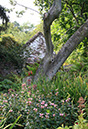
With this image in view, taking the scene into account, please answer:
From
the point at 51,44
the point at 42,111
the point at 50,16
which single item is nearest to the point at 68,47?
the point at 51,44

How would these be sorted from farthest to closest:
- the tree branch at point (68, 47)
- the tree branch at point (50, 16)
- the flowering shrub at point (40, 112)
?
the tree branch at point (68, 47)
the tree branch at point (50, 16)
the flowering shrub at point (40, 112)

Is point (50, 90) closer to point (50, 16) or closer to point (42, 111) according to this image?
point (42, 111)

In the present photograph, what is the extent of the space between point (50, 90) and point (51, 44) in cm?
235

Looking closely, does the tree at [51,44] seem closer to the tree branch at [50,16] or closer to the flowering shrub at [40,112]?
the tree branch at [50,16]

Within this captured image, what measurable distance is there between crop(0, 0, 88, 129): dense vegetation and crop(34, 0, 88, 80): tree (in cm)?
42

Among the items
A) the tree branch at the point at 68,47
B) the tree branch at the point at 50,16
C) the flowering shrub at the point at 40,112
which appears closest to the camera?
the flowering shrub at the point at 40,112

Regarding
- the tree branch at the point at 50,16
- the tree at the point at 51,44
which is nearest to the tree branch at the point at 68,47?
the tree at the point at 51,44

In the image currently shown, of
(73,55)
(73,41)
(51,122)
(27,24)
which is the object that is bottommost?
(51,122)

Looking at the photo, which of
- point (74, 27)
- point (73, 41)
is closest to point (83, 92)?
point (73, 41)

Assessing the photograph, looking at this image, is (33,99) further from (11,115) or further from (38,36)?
(38,36)

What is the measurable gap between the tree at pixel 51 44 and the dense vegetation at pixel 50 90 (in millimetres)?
415

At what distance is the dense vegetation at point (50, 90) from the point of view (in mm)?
2680

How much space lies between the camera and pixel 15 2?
642cm

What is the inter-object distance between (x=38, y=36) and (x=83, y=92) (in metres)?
7.92
